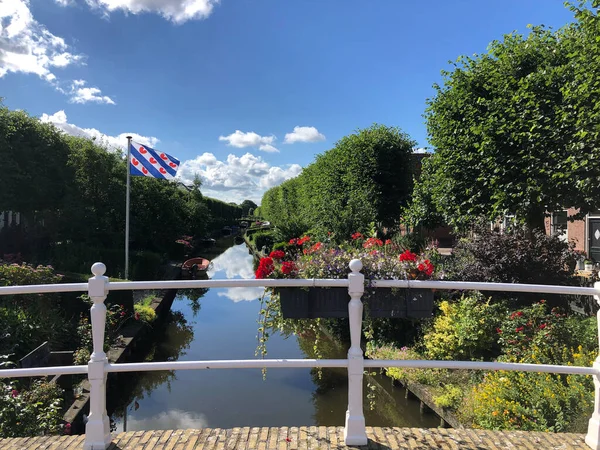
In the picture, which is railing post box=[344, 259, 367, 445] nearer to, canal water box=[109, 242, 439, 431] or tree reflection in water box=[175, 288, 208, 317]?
canal water box=[109, 242, 439, 431]

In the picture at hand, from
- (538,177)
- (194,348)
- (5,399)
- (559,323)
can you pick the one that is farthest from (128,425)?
(538,177)

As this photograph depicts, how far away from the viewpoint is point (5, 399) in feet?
13.0

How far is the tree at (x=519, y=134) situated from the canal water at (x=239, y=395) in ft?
13.7

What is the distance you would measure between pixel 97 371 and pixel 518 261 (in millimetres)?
6157

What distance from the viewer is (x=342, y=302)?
2824mm

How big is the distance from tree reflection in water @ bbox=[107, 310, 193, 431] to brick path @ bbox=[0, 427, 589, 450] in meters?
3.92

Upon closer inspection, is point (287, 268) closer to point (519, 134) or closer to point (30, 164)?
point (519, 134)

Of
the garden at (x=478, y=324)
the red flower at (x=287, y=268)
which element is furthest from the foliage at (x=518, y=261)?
the red flower at (x=287, y=268)

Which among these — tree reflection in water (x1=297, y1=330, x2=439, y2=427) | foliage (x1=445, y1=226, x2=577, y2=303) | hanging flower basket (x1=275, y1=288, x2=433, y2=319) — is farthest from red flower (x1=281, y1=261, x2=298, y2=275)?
foliage (x1=445, y1=226, x2=577, y2=303)

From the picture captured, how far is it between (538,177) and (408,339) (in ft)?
12.2

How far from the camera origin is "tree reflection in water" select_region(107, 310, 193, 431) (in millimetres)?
6832

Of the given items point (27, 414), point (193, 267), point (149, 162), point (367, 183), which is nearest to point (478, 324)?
point (27, 414)

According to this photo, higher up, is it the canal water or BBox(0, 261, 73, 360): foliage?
BBox(0, 261, 73, 360): foliage

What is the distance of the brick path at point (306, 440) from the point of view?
2549 mm
